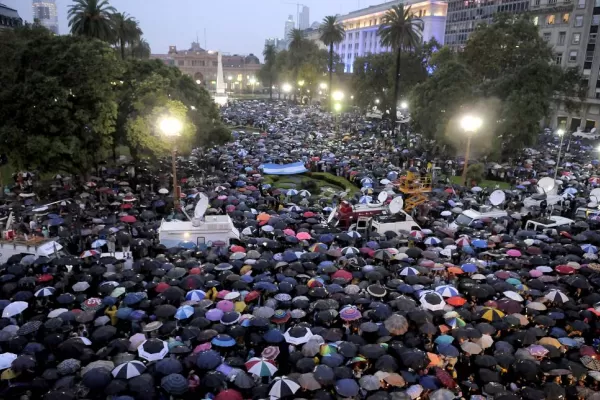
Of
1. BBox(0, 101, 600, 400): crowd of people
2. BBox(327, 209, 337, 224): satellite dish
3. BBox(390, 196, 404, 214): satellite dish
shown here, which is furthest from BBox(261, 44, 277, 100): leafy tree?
BBox(390, 196, 404, 214): satellite dish

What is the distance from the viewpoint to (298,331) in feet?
39.3

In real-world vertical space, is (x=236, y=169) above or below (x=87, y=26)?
below

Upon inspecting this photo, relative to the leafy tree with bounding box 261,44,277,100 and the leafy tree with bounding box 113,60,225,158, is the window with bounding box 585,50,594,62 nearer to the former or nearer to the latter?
the leafy tree with bounding box 113,60,225,158

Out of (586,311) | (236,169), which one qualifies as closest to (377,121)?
(236,169)

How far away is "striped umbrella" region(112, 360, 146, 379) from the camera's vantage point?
33.7ft

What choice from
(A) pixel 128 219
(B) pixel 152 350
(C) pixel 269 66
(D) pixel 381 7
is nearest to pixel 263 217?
(A) pixel 128 219

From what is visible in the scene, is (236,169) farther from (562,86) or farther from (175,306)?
(562,86)

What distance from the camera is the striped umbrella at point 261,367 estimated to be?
1077cm

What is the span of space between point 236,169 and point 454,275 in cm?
1921

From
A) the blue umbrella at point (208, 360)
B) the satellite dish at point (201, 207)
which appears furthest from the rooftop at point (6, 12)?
the blue umbrella at point (208, 360)

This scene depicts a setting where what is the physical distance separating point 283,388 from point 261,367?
38.1 inches

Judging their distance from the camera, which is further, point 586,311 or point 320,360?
point 586,311

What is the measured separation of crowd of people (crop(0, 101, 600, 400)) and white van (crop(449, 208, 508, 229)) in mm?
482

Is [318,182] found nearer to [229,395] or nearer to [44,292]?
[44,292]
